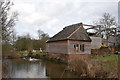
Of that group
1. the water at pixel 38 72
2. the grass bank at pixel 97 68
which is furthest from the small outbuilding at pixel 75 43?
the grass bank at pixel 97 68

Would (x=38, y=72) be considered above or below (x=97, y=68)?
below

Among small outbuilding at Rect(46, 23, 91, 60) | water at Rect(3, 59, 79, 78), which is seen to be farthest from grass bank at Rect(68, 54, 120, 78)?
small outbuilding at Rect(46, 23, 91, 60)

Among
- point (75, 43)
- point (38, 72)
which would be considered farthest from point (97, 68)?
point (75, 43)

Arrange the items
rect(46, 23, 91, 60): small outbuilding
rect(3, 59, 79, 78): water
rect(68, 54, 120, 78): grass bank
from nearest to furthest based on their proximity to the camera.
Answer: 1. rect(68, 54, 120, 78): grass bank
2. rect(3, 59, 79, 78): water
3. rect(46, 23, 91, 60): small outbuilding

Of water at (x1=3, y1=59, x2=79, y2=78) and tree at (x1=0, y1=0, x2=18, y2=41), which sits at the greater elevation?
tree at (x1=0, y1=0, x2=18, y2=41)

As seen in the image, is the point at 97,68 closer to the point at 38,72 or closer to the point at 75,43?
the point at 38,72

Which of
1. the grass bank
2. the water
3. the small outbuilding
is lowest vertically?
the water

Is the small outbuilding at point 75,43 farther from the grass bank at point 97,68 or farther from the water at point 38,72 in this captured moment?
the grass bank at point 97,68

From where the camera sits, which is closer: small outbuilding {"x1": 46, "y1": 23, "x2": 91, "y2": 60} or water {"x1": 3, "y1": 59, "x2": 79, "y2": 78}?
water {"x1": 3, "y1": 59, "x2": 79, "y2": 78}

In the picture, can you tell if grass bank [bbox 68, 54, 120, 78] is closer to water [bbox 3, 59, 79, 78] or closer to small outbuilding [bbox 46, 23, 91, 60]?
water [bbox 3, 59, 79, 78]

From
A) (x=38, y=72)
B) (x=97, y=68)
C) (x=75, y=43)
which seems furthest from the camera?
(x=75, y=43)

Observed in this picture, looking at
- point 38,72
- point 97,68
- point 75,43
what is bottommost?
point 38,72

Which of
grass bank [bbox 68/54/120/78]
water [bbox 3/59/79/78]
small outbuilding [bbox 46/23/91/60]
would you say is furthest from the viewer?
small outbuilding [bbox 46/23/91/60]

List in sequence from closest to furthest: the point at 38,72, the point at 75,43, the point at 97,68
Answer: the point at 97,68 → the point at 38,72 → the point at 75,43
